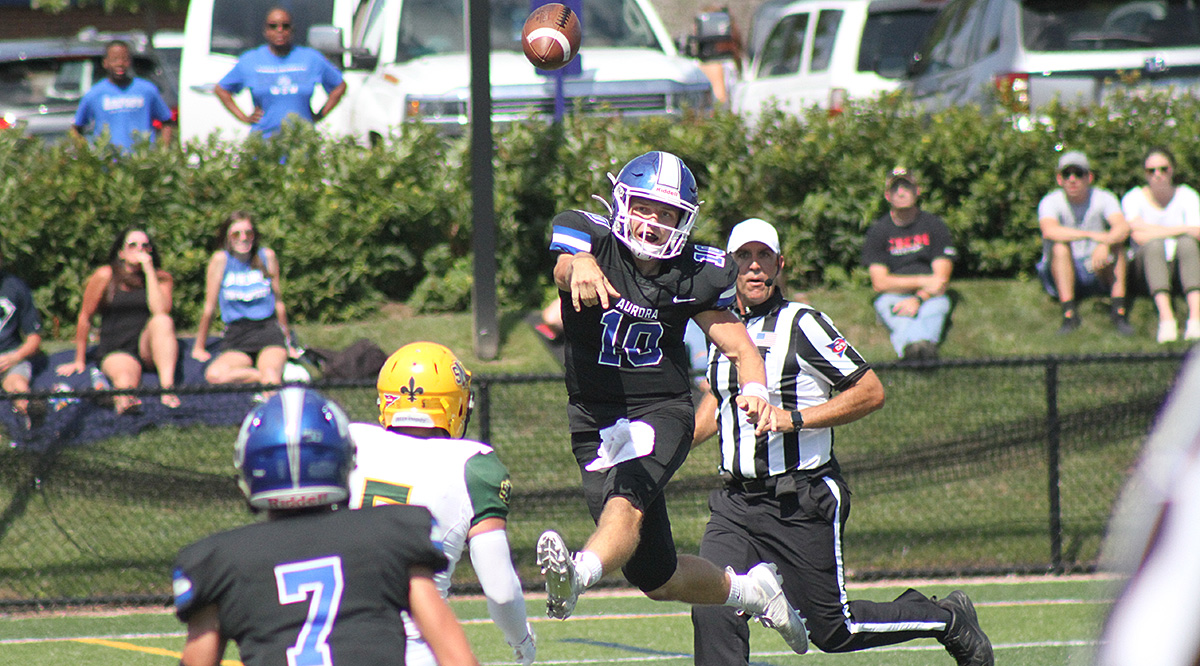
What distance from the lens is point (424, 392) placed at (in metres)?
4.09

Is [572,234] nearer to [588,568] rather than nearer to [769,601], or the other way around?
[588,568]

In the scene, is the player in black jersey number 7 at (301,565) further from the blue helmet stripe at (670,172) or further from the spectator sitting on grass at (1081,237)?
the spectator sitting on grass at (1081,237)

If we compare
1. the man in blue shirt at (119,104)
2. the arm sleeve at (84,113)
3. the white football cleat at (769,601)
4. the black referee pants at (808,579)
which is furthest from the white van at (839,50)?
the white football cleat at (769,601)

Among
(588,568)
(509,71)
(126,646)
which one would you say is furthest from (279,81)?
(588,568)

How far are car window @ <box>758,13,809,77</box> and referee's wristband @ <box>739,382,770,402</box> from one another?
12250 millimetres

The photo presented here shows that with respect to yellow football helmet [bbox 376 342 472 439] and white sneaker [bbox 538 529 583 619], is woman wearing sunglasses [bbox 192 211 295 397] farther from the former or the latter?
yellow football helmet [bbox 376 342 472 439]

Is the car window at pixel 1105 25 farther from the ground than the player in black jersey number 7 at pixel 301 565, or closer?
farther from the ground

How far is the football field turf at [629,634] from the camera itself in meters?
7.09

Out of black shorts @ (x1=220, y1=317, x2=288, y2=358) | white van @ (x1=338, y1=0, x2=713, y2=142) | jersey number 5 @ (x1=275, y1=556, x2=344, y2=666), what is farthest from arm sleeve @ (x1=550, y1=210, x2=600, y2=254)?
white van @ (x1=338, y1=0, x2=713, y2=142)

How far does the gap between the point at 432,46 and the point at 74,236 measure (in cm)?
360

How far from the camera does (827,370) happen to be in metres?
5.65

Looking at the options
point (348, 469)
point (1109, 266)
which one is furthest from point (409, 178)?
point (348, 469)

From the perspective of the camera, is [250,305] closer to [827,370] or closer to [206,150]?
[206,150]

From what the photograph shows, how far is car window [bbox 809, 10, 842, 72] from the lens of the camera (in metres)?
16.2
